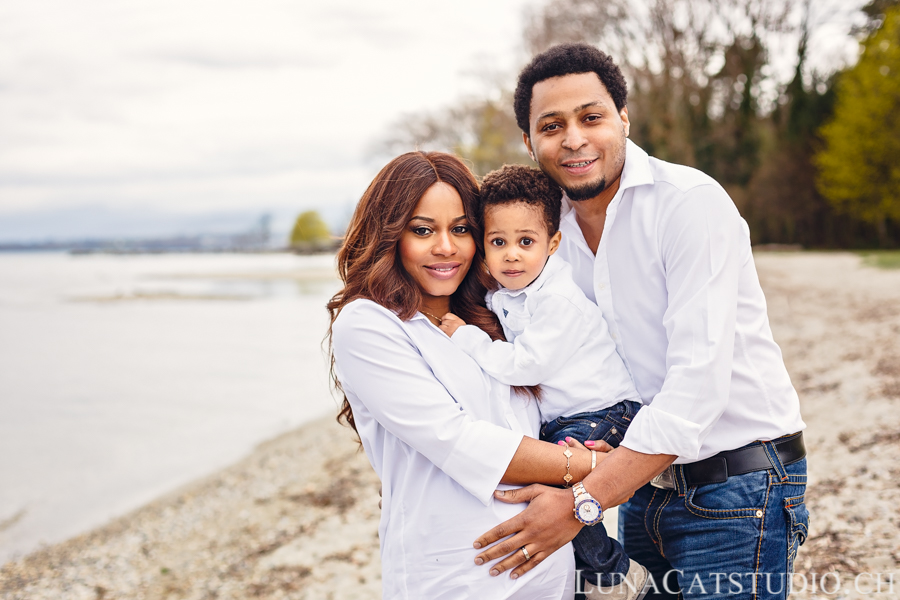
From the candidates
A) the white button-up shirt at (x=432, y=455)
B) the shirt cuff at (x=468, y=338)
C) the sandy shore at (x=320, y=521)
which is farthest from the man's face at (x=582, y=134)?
the sandy shore at (x=320, y=521)

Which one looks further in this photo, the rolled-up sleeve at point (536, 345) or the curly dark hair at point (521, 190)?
the curly dark hair at point (521, 190)

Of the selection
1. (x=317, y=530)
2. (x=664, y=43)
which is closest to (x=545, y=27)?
(x=664, y=43)

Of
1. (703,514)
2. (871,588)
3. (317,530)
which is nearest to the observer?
(703,514)

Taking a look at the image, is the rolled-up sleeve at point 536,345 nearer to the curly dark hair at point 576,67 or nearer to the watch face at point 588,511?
the watch face at point 588,511

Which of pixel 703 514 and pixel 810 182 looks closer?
pixel 703 514

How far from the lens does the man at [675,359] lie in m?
1.93

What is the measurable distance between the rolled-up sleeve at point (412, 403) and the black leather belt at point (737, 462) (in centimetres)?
59

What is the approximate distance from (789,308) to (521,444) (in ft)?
48.2

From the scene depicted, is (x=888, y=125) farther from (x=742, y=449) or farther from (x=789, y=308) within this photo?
(x=742, y=449)

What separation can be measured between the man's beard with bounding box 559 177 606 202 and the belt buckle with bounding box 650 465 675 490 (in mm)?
1008

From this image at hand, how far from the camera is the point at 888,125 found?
23797 mm

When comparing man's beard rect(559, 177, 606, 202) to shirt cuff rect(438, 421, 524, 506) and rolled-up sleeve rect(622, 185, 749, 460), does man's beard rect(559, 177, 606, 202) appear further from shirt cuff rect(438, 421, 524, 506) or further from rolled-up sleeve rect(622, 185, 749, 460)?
shirt cuff rect(438, 421, 524, 506)

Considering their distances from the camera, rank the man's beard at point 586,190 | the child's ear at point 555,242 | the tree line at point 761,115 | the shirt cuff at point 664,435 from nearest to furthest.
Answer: the shirt cuff at point 664,435 < the man's beard at point 586,190 < the child's ear at point 555,242 < the tree line at point 761,115

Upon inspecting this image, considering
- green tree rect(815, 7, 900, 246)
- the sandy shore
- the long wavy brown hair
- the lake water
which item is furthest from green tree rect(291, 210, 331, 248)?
the long wavy brown hair
